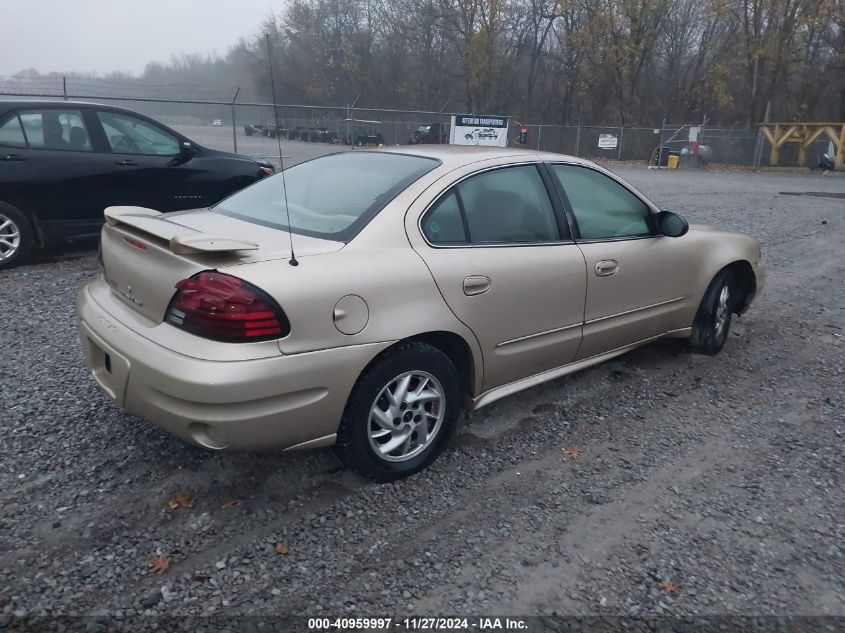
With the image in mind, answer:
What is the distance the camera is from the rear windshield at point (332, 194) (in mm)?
3252

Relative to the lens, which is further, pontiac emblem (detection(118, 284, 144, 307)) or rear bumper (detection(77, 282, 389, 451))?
pontiac emblem (detection(118, 284, 144, 307))

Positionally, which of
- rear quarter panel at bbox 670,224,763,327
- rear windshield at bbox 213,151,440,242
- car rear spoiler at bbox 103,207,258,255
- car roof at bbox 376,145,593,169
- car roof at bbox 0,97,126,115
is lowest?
rear quarter panel at bbox 670,224,763,327

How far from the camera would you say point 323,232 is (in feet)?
10.4

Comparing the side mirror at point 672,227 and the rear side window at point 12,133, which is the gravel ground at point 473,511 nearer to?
the side mirror at point 672,227

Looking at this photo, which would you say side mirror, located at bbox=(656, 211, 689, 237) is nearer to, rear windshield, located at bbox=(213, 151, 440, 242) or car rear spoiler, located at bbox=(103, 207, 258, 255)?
rear windshield, located at bbox=(213, 151, 440, 242)

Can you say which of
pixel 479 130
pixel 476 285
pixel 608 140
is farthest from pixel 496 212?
pixel 608 140

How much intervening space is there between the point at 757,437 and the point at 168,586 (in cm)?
317

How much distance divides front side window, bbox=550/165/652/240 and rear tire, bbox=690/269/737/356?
2.91 ft

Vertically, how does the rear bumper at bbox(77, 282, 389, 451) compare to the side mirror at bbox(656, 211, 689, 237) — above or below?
below

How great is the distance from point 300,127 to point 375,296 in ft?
70.9

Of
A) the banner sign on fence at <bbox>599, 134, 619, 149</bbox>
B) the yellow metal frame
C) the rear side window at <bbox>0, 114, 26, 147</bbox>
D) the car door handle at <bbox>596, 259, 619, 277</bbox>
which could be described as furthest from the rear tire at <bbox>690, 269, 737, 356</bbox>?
the banner sign on fence at <bbox>599, 134, 619, 149</bbox>

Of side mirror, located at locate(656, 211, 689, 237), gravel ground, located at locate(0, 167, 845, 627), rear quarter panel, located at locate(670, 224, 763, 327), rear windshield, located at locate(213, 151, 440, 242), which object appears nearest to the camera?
gravel ground, located at locate(0, 167, 845, 627)

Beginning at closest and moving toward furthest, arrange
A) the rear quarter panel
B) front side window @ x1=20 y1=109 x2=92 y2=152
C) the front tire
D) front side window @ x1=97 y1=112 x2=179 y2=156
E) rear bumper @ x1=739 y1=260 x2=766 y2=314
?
the front tire < the rear quarter panel < rear bumper @ x1=739 y1=260 x2=766 y2=314 < front side window @ x1=20 y1=109 x2=92 y2=152 < front side window @ x1=97 y1=112 x2=179 y2=156

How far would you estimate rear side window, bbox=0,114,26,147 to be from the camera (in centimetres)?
662
